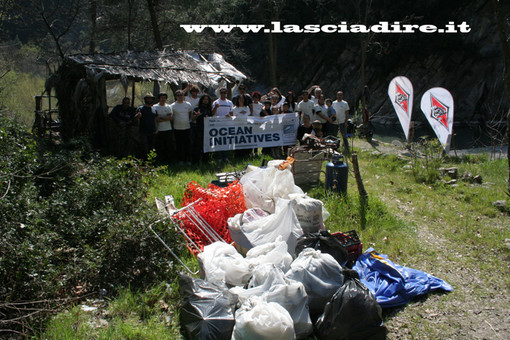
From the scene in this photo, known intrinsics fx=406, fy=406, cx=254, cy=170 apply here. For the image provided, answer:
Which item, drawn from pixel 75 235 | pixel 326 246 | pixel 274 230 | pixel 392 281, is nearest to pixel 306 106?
pixel 274 230

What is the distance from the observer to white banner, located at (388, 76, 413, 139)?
44.1 ft

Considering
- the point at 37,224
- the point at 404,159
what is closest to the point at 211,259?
the point at 37,224

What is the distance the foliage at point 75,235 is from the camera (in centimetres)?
375

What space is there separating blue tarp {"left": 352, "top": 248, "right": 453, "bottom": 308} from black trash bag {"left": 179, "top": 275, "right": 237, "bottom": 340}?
5.67ft

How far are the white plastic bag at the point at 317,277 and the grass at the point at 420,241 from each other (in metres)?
0.77

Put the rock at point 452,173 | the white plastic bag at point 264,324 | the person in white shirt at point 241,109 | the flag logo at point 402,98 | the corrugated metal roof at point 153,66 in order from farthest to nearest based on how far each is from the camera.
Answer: the flag logo at point 402,98 < the person in white shirt at point 241,109 < the corrugated metal roof at point 153,66 < the rock at point 452,173 < the white plastic bag at point 264,324

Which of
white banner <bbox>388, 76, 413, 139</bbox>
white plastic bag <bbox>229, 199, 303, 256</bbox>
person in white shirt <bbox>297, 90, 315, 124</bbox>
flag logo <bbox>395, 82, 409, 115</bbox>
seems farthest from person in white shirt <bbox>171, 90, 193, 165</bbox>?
flag logo <bbox>395, 82, 409, 115</bbox>

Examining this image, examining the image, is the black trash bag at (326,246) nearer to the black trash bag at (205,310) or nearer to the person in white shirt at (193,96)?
the black trash bag at (205,310)

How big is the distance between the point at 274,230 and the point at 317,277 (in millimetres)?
1088

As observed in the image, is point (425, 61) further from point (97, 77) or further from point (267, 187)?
point (267, 187)

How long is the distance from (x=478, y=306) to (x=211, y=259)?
119 inches

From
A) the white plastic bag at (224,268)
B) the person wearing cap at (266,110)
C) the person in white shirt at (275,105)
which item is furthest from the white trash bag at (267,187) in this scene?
the person in white shirt at (275,105)

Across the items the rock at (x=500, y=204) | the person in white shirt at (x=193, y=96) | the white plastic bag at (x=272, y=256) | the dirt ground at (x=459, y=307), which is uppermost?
the person in white shirt at (x=193, y=96)

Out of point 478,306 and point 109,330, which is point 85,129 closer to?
point 109,330
